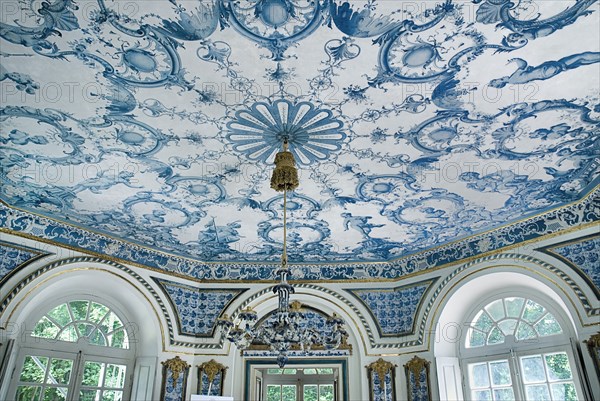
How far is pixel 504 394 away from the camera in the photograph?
506 cm

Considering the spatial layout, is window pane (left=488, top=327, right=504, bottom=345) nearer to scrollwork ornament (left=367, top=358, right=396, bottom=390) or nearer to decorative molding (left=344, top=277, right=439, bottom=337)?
decorative molding (left=344, top=277, right=439, bottom=337)

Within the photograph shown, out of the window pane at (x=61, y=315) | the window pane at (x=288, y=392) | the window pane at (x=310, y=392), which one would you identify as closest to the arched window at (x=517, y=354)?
the window pane at (x=310, y=392)

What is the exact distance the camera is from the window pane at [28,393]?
4684mm

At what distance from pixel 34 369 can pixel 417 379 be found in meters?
4.16

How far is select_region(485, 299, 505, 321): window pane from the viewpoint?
5371 mm

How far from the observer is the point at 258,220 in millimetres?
5062

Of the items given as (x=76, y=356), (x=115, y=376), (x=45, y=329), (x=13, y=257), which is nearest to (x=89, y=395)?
(x=115, y=376)

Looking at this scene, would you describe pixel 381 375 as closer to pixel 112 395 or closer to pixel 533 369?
pixel 533 369

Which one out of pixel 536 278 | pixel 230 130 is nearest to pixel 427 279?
pixel 536 278

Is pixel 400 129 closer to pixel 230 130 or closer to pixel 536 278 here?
pixel 230 130

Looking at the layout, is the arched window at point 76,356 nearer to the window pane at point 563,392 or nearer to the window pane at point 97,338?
the window pane at point 97,338

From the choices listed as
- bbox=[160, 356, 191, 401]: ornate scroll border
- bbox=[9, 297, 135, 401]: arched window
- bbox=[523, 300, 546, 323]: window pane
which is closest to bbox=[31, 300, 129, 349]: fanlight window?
bbox=[9, 297, 135, 401]: arched window

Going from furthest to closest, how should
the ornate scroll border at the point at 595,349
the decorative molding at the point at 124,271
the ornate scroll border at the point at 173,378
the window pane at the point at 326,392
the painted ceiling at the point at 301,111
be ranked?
the window pane at the point at 326,392 → the ornate scroll border at the point at 173,378 → the decorative molding at the point at 124,271 → the ornate scroll border at the point at 595,349 → the painted ceiling at the point at 301,111

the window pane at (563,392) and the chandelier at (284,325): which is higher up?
the chandelier at (284,325)
